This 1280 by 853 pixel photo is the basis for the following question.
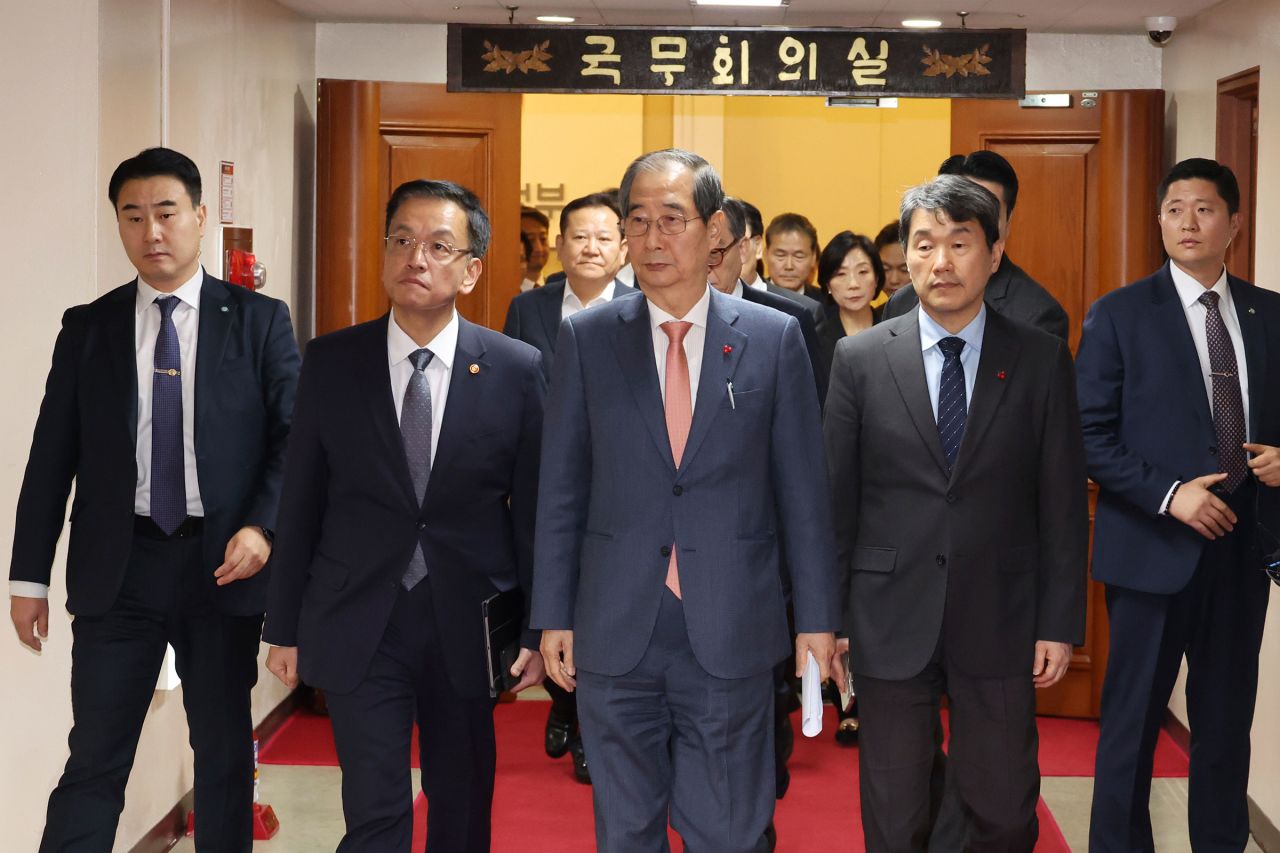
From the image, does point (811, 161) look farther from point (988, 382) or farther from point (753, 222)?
point (988, 382)

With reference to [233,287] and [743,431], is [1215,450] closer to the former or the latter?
[743,431]

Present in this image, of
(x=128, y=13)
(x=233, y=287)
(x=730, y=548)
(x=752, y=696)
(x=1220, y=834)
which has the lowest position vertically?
(x=1220, y=834)

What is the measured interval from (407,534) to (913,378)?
45.3 inches

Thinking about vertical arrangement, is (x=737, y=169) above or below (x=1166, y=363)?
above

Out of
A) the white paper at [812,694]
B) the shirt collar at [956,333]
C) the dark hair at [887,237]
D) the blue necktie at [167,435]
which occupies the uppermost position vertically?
the dark hair at [887,237]

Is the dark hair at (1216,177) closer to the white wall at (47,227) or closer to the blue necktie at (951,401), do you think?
the blue necktie at (951,401)

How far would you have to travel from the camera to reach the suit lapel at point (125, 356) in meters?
3.62

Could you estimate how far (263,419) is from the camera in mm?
3822

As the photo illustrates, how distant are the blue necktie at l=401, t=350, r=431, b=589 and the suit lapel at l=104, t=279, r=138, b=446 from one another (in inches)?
26.7

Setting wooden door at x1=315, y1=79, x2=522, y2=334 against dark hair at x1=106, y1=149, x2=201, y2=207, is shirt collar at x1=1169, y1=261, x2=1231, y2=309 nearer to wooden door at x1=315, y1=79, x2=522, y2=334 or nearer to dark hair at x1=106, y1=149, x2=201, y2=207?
dark hair at x1=106, y1=149, x2=201, y2=207

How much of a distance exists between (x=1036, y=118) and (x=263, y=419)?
12.4ft

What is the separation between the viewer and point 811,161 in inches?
414

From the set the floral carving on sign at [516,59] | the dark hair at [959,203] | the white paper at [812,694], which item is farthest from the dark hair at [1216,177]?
the floral carving on sign at [516,59]

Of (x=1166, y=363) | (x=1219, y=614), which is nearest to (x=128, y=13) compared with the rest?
(x=1166, y=363)
